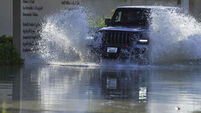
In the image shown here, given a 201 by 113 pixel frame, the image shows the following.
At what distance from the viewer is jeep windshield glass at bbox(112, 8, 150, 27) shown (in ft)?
65.5

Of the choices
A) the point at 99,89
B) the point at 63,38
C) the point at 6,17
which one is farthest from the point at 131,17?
the point at 99,89

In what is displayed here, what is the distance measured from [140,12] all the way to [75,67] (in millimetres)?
3597

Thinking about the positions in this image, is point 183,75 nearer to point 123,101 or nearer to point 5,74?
point 5,74

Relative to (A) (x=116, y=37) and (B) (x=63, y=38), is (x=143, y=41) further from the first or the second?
(B) (x=63, y=38)

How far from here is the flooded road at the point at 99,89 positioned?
9852 mm

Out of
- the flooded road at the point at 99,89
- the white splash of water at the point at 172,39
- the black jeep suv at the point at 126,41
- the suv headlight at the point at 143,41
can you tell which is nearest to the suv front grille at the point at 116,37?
the black jeep suv at the point at 126,41

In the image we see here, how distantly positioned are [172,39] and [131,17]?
152 centimetres

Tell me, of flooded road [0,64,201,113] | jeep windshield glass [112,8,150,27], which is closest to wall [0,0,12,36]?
jeep windshield glass [112,8,150,27]

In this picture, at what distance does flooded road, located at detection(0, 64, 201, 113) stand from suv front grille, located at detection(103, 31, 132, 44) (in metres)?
1.66

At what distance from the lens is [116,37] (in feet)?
62.5

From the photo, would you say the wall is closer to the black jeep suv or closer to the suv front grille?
the black jeep suv

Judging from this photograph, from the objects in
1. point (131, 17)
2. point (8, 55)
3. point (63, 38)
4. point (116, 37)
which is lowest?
point (8, 55)

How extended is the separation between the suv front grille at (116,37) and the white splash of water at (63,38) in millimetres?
835

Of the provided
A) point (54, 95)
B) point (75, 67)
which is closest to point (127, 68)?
point (75, 67)
